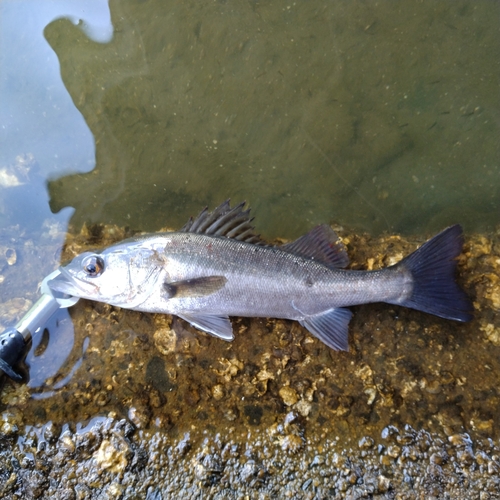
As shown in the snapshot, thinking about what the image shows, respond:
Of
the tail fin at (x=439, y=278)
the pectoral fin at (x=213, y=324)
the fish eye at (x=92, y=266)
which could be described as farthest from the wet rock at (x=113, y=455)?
the tail fin at (x=439, y=278)

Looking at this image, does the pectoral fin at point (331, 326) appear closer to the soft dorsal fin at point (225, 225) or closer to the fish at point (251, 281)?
the fish at point (251, 281)

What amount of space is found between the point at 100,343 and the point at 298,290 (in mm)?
1627

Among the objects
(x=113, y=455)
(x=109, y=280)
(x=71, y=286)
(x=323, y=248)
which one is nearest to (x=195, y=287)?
(x=109, y=280)

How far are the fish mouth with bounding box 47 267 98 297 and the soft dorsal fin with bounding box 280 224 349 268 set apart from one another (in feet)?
5.12

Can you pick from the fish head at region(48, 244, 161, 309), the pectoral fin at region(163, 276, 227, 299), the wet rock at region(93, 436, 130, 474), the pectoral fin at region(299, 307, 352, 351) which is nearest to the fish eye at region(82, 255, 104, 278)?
the fish head at region(48, 244, 161, 309)

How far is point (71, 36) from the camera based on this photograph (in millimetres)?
3678

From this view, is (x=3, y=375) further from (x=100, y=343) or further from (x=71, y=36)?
(x=71, y=36)

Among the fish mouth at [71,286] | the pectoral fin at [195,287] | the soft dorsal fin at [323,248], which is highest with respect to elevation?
the fish mouth at [71,286]

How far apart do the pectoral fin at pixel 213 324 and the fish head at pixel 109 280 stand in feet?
1.29

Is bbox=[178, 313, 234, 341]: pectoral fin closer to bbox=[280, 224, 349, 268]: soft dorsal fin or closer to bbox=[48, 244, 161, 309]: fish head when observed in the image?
bbox=[48, 244, 161, 309]: fish head

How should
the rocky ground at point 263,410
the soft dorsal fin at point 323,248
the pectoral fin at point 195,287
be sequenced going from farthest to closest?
the soft dorsal fin at point 323,248 < the pectoral fin at point 195,287 < the rocky ground at point 263,410

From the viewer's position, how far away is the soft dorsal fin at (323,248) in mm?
2939

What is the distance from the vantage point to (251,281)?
9.20ft

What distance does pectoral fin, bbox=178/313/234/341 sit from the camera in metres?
2.78
